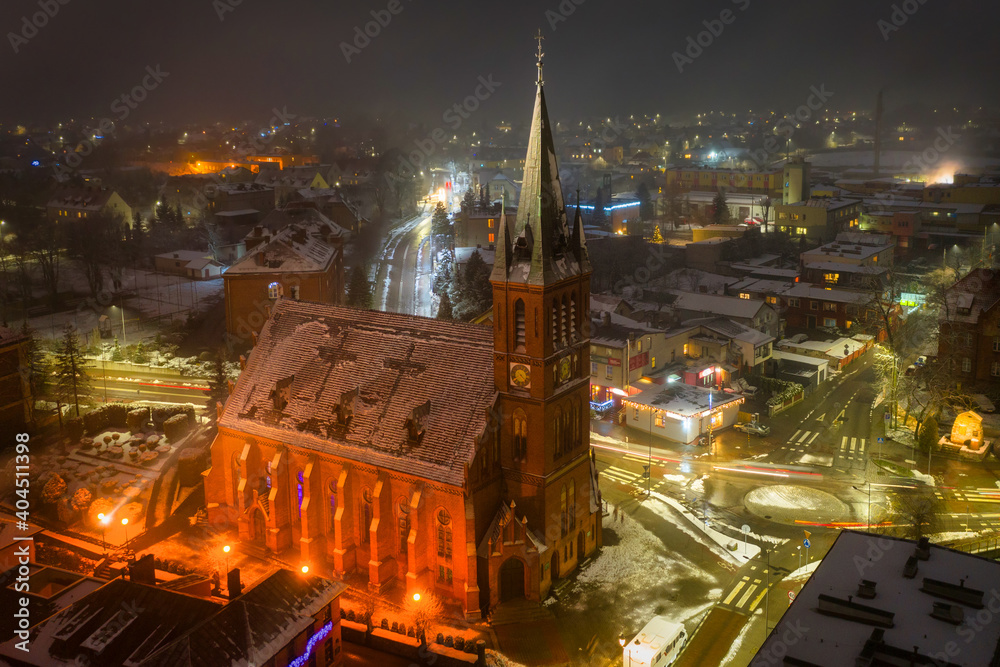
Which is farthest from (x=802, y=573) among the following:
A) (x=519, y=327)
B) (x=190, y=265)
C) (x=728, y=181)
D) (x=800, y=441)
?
(x=728, y=181)

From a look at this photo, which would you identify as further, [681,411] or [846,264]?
[846,264]

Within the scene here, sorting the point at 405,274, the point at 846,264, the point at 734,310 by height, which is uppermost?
the point at 846,264

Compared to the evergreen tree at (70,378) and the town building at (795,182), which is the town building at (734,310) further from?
the town building at (795,182)

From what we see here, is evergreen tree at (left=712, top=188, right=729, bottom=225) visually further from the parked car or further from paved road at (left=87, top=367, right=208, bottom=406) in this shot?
paved road at (left=87, top=367, right=208, bottom=406)

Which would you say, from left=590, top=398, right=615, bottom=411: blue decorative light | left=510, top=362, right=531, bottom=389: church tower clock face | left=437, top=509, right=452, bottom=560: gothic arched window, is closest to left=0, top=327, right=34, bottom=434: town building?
left=437, top=509, right=452, bottom=560: gothic arched window

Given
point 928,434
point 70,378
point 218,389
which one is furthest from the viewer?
point 218,389

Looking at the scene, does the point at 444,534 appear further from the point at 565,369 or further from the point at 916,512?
the point at 916,512

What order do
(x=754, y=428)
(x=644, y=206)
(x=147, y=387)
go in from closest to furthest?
(x=754, y=428)
(x=147, y=387)
(x=644, y=206)
